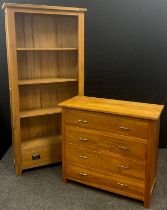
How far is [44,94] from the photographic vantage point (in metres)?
3.05

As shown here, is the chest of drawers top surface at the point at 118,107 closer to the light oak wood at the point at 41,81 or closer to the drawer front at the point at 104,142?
the drawer front at the point at 104,142

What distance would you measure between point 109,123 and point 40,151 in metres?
1.00

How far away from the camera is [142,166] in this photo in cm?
225

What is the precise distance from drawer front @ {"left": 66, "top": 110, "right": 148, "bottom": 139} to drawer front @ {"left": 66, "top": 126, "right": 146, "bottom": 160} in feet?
0.19

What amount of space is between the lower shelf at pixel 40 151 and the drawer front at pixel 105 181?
0.38m

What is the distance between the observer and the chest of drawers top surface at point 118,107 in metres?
2.17

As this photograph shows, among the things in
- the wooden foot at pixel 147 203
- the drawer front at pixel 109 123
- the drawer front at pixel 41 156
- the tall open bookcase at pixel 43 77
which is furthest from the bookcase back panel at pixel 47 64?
the wooden foot at pixel 147 203

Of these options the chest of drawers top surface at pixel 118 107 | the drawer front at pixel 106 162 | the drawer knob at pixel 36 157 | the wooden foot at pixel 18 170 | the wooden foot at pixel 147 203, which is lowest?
the wooden foot at pixel 147 203

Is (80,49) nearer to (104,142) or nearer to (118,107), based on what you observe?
(118,107)

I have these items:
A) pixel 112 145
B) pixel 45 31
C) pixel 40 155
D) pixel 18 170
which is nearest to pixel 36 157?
pixel 40 155

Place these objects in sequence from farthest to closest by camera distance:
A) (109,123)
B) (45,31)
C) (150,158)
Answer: (45,31), (109,123), (150,158)

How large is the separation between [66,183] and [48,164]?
410mm

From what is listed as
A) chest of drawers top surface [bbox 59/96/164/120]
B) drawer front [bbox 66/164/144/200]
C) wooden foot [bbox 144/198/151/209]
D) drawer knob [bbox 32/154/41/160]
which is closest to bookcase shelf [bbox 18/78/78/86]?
chest of drawers top surface [bbox 59/96/164/120]

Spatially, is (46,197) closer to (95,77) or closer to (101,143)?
(101,143)
